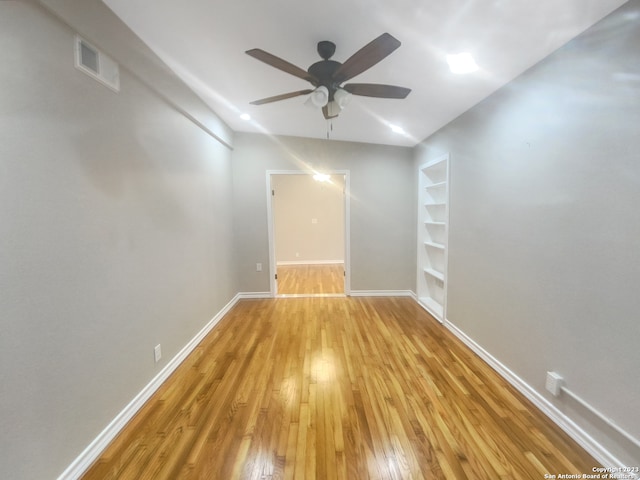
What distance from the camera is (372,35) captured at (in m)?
1.59

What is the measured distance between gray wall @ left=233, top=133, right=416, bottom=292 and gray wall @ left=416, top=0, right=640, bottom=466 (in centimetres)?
173

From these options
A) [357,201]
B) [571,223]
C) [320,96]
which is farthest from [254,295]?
[571,223]

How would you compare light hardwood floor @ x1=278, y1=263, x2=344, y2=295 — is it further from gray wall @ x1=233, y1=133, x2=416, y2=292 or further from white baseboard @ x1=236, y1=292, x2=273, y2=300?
gray wall @ x1=233, y1=133, x2=416, y2=292

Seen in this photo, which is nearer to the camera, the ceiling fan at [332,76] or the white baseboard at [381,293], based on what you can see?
the ceiling fan at [332,76]

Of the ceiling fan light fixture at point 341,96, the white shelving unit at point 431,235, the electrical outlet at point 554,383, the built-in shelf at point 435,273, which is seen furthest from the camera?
the white shelving unit at point 431,235

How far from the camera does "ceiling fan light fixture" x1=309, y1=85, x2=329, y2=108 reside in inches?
→ 65.8

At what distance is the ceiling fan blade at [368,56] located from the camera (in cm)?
121

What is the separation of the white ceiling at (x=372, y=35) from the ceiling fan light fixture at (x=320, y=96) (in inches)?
12.5

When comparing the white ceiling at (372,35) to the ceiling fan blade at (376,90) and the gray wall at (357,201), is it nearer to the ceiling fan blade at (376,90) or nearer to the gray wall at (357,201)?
the ceiling fan blade at (376,90)

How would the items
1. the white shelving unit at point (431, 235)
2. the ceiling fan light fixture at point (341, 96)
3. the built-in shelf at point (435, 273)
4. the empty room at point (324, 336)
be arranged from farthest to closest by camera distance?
the white shelving unit at point (431, 235) → the built-in shelf at point (435, 273) → the ceiling fan light fixture at point (341, 96) → the empty room at point (324, 336)

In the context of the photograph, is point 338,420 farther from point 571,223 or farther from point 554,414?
point 571,223

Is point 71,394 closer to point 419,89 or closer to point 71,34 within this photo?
point 71,34

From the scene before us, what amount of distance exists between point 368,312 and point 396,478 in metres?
2.24

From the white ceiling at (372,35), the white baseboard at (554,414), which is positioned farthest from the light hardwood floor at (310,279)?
the white ceiling at (372,35)
